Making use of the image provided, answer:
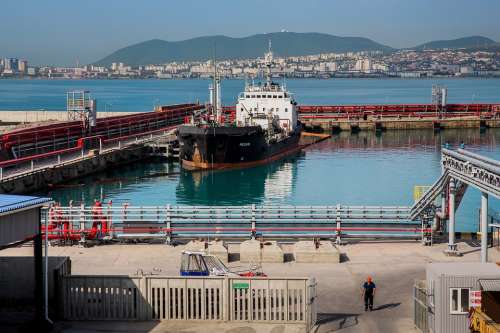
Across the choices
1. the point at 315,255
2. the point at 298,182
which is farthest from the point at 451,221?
the point at 298,182

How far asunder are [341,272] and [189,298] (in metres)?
5.00

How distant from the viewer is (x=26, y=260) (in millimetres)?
17312

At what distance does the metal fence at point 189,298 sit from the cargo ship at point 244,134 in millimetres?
38886

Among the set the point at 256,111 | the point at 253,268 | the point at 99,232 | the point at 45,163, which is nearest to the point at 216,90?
the point at 256,111

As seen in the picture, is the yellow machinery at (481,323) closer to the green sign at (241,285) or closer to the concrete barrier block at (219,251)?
the green sign at (241,285)

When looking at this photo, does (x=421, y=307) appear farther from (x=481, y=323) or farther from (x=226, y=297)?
(x=226, y=297)

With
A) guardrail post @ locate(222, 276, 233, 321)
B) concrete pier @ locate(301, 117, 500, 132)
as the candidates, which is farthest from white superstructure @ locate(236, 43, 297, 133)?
guardrail post @ locate(222, 276, 233, 321)

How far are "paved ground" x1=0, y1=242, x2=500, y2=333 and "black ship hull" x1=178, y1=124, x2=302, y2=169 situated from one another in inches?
1281

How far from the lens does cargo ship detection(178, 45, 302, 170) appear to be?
2188 inches

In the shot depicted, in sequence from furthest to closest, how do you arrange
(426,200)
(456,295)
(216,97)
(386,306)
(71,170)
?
(216,97)
(71,170)
(426,200)
(386,306)
(456,295)

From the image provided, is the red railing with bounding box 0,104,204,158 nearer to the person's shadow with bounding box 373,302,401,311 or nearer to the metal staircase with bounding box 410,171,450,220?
the metal staircase with bounding box 410,171,450,220

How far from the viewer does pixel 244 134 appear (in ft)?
182

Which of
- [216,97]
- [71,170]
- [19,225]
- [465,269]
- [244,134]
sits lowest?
[71,170]

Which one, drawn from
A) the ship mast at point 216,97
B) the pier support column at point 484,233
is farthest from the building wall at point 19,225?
the ship mast at point 216,97
